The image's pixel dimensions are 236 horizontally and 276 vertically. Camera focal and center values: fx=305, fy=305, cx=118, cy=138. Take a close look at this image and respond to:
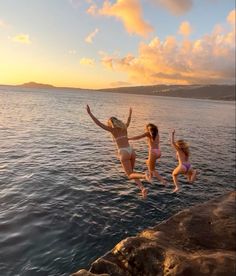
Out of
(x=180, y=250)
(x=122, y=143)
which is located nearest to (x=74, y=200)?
(x=122, y=143)

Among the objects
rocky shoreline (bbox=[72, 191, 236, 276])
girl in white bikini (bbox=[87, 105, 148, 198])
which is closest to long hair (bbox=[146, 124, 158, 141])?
girl in white bikini (bbox=[87, 105, 148, 198])

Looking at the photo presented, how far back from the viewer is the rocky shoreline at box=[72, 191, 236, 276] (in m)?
9.59

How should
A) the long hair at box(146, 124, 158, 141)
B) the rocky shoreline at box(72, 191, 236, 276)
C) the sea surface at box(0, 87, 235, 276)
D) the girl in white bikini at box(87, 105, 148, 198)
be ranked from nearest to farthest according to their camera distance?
the rocky shoreline at box(72, 191, 236, 276) → the girl in white bikini at box(87, 105, 148, 198) → the long hair at box(146, 124, 158, 141) → the sea surface at box(0, 87, 235, 276)

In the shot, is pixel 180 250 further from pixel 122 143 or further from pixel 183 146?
pixel 183 146

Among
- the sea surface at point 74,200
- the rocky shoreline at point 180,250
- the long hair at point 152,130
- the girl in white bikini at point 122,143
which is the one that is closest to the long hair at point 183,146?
the long hair at point 152,130

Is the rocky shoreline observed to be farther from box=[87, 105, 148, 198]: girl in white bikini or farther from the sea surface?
the sea surface

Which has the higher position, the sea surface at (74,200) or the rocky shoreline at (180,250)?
the rocky shoreline at (180,250)

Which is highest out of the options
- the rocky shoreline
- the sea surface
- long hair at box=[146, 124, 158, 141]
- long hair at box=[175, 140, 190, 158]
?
long hair at box=[146, 124, 158, 141]

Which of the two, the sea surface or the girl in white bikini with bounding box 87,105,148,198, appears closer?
the girl in white bikini with bounding box 87,105,148,198

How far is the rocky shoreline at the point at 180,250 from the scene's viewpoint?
9.59m

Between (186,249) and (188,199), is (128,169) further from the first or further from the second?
(188,199)

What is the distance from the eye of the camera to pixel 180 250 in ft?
36.1

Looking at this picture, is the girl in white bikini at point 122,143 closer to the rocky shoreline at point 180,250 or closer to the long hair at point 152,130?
the long hair at point 152,130

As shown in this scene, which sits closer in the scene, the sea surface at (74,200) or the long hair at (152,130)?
the long hair at (152,130)
